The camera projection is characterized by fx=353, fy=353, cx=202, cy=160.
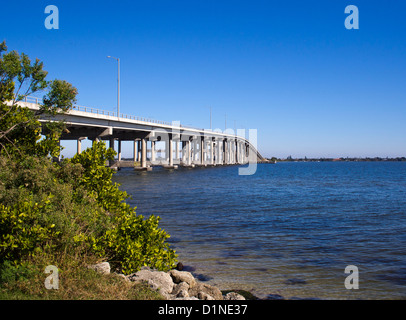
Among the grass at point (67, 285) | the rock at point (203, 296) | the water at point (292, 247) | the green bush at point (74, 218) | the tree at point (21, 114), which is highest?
the tree at point (21, 114)

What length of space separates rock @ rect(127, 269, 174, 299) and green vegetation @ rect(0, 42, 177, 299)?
17.0 inches

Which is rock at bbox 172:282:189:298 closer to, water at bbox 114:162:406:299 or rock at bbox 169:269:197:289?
rock at bbox 169:269:197:289

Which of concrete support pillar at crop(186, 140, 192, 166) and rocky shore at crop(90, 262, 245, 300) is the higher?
concrete support pillar at crop(186, 140, 192, 166)

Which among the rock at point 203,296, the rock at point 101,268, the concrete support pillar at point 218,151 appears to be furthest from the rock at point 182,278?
the concrete support pillar at point 218,151

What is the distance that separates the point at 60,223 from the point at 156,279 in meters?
3.01

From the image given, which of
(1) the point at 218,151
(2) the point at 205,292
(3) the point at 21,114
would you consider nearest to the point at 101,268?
(2) the point at 205,292

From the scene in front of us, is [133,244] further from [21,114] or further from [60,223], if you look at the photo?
[21,114]

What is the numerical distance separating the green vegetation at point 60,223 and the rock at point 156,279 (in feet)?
1.41

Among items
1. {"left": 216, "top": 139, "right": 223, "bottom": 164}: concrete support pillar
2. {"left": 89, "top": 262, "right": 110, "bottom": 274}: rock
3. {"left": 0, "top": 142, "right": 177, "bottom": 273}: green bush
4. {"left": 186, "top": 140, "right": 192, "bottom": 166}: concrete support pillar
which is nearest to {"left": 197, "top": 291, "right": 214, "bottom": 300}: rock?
{"left": 0, "top": 142, "right": 177, "bottom": 273}: green bush

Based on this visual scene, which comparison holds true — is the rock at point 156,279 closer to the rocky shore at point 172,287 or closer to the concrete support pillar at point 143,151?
the rocky shore at point 172,287

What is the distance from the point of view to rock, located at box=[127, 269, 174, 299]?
9203 mm

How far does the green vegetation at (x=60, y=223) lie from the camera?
7.95 meters
